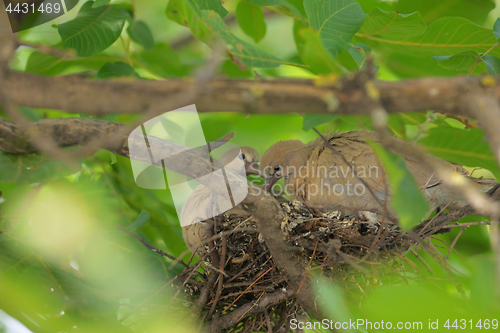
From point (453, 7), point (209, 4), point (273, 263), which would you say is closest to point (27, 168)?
point (209, 4)

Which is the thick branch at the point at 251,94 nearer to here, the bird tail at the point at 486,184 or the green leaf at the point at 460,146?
the green leaf at the point at 460,146

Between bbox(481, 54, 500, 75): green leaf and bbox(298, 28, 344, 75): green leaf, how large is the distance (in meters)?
1.19

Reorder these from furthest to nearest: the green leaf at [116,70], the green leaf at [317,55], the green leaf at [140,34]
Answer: the green leaf at [140,34]
the green leaf at [116,70]
the green leaf at [317,55]

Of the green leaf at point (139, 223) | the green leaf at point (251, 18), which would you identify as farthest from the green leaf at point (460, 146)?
the green leaf at point (251, 18)

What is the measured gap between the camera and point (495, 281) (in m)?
0.57

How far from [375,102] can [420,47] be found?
1.65 meters

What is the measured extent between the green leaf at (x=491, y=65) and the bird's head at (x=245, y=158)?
1.38 meters

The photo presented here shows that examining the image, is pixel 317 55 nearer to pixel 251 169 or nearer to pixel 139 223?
pixel 139 223

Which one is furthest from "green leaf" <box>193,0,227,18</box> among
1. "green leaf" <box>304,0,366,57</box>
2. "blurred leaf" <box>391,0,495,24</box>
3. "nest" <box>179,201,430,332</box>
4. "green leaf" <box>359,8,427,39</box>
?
"blurred leaf" <box>391,0,495,24</box>

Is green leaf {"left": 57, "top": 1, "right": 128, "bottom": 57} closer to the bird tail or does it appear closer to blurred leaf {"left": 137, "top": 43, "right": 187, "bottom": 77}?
blurred leaf {"left": 137, "top": 43, "right": 187, "bottom": 77}

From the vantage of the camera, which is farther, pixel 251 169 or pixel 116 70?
pixel 251 169

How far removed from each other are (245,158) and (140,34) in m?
1.06

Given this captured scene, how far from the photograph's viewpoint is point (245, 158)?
97.8 inches

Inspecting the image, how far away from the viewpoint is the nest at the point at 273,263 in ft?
5.70
